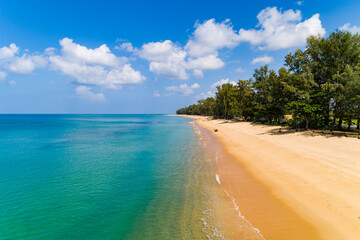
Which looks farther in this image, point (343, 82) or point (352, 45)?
point (352, 45)

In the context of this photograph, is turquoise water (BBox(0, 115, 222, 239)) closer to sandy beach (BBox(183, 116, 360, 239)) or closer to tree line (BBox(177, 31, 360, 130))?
sandy beach (BBox(183, 116, 360, 239))

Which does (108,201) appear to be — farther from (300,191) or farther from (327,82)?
(327,82)

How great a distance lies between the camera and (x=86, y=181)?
16797mm

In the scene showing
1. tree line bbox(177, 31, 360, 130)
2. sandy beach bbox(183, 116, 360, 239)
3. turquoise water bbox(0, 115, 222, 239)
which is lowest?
turquoise water bbox(0, 115, 222, 239)

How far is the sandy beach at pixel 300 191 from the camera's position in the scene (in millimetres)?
8852

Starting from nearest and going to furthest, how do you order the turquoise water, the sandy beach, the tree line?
the sandy beach → the turquoise water → the tree line

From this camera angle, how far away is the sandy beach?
885 cm

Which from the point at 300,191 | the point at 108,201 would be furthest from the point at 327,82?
the point at 108,201

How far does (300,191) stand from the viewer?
12500 mm

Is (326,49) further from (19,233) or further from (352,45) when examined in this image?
(19,233)

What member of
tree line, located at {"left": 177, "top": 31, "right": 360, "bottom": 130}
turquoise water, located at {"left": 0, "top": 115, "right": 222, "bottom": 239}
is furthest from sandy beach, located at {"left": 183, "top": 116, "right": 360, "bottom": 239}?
tree line, located at {"left": 177, "top": 31, "right": 360, "bottom": 130}

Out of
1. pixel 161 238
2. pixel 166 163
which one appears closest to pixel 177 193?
pixel 161 238

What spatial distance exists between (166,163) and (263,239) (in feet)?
50.8

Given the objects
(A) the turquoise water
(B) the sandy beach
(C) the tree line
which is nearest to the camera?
(B) the sandy beach
